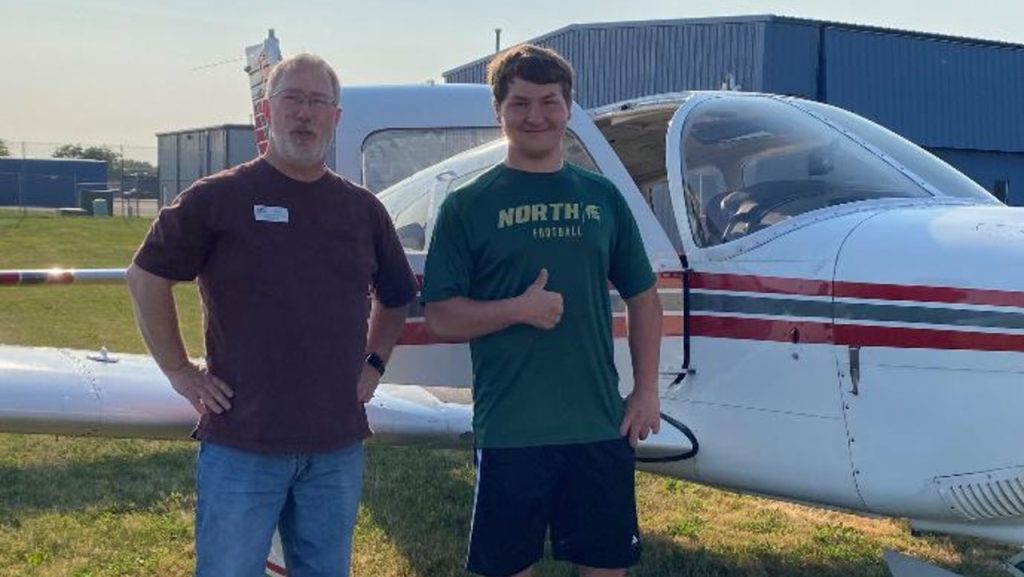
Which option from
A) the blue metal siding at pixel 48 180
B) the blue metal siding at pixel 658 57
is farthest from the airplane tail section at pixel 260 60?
the blue metal siding at pixel 48 180

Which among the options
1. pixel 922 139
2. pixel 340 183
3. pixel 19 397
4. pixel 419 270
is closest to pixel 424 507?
pixel 419 270

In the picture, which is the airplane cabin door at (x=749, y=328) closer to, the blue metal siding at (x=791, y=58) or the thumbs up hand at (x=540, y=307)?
the thumbs up hand at (x=540, y=307)

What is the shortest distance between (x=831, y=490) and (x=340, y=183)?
2161 mm

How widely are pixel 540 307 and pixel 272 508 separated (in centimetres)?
84

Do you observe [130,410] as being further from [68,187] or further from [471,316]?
[68,187]

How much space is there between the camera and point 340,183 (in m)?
2.97

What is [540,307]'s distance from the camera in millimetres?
2852

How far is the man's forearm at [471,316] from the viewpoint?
9.48 ft

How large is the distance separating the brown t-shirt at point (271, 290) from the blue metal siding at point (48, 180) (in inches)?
2259

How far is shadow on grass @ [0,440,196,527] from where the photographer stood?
20.7 ft

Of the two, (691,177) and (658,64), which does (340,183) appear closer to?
(691,177)

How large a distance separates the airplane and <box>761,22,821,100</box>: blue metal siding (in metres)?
17.8

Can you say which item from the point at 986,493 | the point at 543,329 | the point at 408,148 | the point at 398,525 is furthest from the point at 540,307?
the point at 408,148

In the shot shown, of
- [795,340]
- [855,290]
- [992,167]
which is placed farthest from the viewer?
[992,167]
